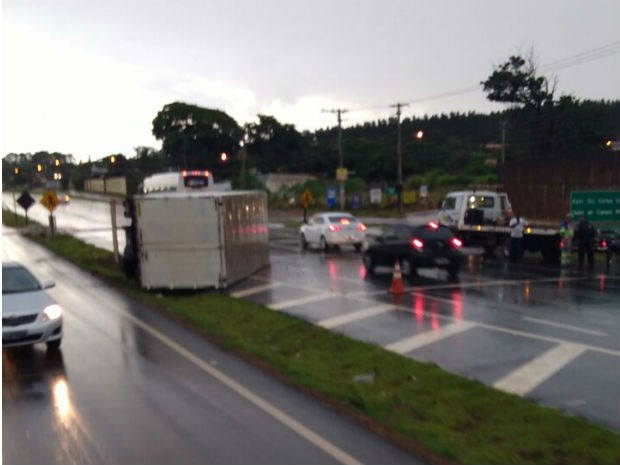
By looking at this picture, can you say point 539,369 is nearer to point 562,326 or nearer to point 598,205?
point 562,326

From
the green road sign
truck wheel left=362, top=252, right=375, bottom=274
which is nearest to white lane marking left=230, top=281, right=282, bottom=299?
truck wheel left=362, top=252, right=375, bottom=274

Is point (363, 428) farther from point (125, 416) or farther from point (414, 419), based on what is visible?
point (125, 416)

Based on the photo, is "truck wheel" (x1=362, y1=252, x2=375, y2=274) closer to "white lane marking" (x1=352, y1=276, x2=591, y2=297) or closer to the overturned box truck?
"white lane marking" (x1=352, y1=276, x2=591, y2=297)

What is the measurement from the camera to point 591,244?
964 inches

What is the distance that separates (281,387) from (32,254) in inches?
1096

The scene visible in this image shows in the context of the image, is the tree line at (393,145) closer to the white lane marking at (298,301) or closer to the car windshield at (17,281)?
the white lane marking at (298,301)

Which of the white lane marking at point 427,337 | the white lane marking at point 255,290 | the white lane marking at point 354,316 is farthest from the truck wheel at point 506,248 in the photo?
the white lane marking at point 427,337

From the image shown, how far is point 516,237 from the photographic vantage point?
26391 mm

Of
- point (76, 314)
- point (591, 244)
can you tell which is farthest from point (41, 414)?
point (591, 244)

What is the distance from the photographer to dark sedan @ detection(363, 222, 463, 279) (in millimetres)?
22031

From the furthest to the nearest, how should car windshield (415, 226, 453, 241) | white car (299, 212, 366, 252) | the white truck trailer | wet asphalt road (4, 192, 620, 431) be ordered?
white car (299, 212, 366, 252) < the white truck trailer < car windshield (415, 226, 453, 241) < wet asphalt road (4, 192, 620, 431)

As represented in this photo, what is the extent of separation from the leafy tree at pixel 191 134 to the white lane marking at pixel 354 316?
58.2 meters

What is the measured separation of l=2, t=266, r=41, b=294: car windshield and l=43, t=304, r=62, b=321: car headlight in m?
1.13

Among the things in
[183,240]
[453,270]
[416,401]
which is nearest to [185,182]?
[183,240]
